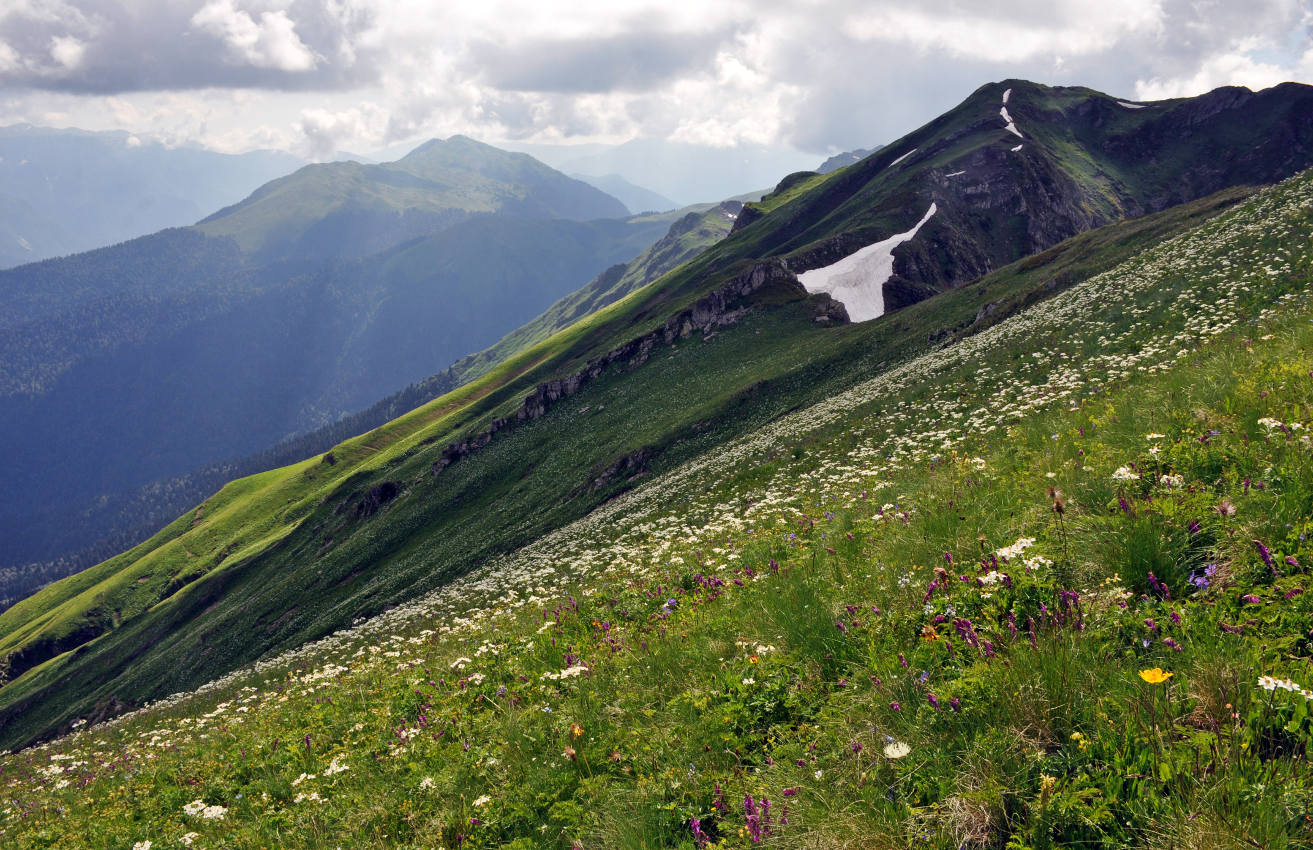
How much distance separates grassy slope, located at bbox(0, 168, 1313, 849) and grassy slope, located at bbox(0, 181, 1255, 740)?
42454 millimetres

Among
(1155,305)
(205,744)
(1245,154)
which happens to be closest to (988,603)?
(205,744)

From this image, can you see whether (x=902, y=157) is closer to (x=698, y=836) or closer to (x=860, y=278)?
(x=860, y=278)

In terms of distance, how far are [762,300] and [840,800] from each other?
94559mm

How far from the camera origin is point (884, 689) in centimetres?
486

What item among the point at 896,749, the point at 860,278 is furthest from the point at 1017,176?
the point at 896,749

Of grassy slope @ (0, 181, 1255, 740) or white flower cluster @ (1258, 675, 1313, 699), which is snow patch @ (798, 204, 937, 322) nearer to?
grassy slope @ (0, 181, 1255, 740)

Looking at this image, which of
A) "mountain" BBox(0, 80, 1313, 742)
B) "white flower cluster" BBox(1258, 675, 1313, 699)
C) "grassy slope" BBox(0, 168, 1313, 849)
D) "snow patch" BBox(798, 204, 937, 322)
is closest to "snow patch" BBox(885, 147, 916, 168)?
"mountain" BBox(0, 80, 1313, 742)

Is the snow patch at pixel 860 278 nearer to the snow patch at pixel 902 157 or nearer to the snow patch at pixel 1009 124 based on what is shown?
the snow patch at pixel 902 157

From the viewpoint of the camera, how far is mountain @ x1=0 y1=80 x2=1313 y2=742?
50.6m

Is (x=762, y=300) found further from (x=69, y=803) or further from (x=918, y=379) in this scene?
(x=69, y=803)

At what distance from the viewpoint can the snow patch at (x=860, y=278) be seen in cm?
8988

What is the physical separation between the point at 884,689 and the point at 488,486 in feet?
270

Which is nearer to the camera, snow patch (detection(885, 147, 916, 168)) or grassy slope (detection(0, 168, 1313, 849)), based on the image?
grassy slope (detection(0, 168, 1313, 849))

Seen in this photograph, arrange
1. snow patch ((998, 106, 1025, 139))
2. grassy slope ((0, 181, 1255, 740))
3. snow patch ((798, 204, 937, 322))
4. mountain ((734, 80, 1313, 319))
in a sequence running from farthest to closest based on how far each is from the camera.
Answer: snow patch ((998, 106, 1025, 139))
mountain ((734, 80, 1313, 319))
snow patch ((798, 204, 937, 322))
grassy slope ((0, 181, 1255, 740))
